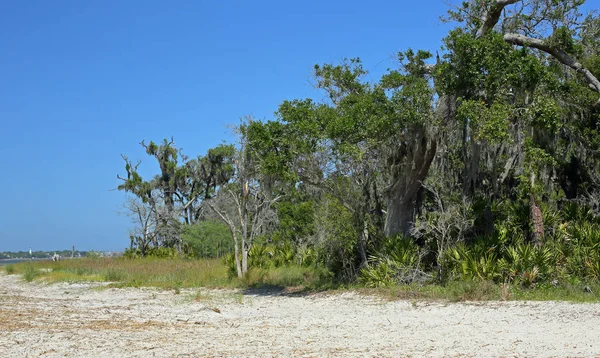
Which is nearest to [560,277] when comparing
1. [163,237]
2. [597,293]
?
[597,293]

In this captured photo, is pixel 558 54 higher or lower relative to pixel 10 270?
higher

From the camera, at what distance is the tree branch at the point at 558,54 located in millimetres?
18906

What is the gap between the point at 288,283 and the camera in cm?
2131

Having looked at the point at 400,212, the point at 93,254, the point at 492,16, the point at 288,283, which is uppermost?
the point at 492,16

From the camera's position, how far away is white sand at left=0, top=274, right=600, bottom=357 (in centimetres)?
920

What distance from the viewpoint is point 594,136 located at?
2014 cm

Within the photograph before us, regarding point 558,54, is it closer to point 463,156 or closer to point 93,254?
point 463,156

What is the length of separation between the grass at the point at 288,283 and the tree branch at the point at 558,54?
7.42 meters

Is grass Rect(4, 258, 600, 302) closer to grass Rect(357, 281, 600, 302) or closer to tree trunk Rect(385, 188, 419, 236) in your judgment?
grass Rect(357, 281, 600, 302)

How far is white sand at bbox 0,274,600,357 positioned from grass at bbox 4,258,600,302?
30.2 inches

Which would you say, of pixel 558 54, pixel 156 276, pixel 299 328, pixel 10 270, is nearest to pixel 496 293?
pixel 299 328

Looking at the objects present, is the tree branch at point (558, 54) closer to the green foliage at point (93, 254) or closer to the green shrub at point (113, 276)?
the green shrub at point (113, 276)

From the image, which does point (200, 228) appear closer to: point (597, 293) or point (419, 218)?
point (419, 218)

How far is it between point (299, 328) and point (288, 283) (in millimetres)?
9267
